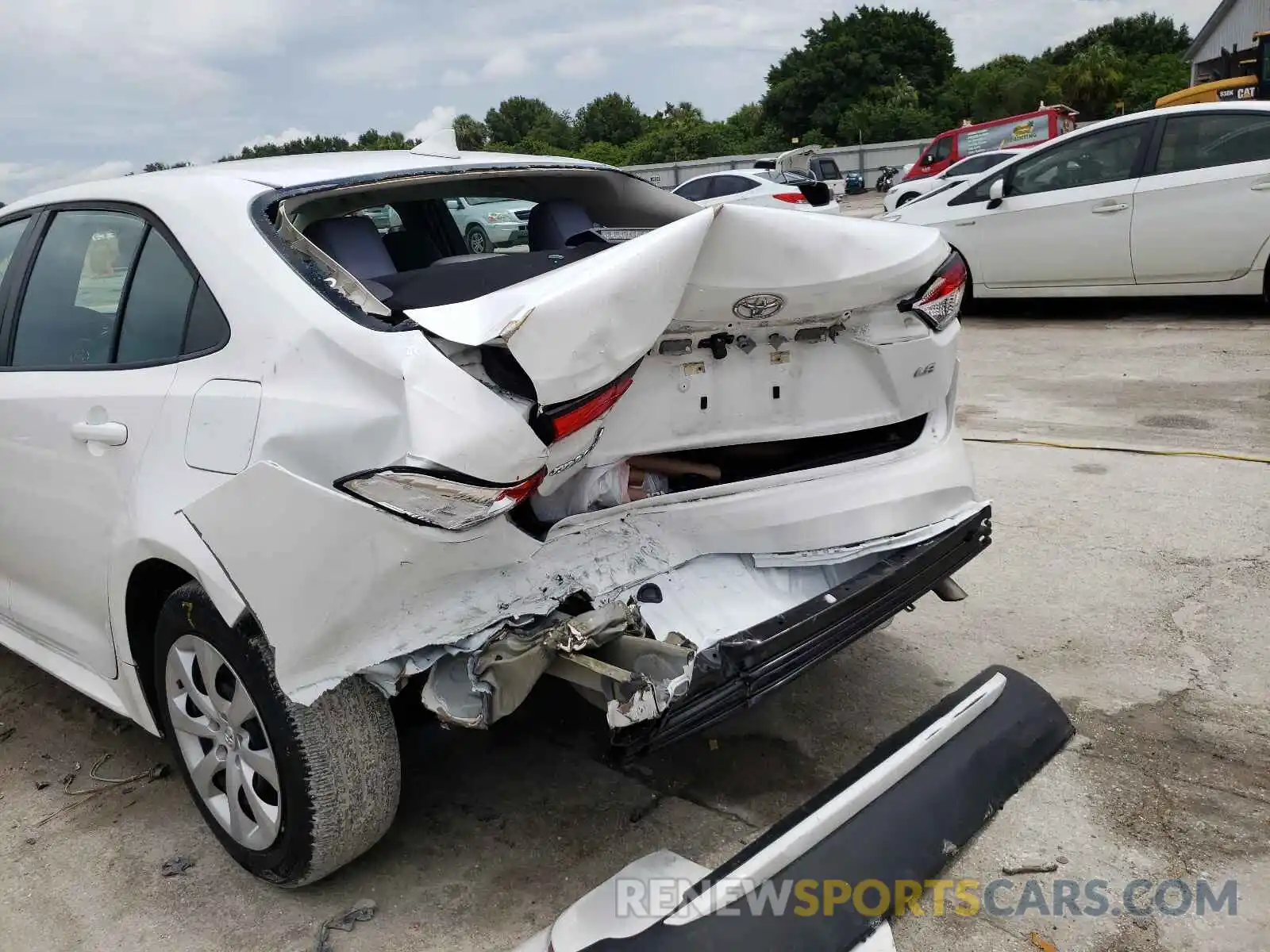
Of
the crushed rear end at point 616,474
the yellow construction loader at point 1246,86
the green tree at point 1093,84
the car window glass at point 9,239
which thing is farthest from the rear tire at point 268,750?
the green tree at point 1093,84

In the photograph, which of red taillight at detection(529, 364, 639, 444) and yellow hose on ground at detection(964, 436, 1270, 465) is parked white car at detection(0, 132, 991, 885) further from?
yellow hose on ground at detection(964, 436, 1270, 465)

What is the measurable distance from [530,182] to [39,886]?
2509 millimetres

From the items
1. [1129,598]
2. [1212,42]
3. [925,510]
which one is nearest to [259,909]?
[925,510]

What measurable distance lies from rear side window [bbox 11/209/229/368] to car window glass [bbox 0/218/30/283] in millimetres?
208

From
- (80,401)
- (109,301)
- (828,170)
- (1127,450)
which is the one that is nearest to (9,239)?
(109,301)

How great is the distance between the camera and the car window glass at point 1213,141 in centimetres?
721

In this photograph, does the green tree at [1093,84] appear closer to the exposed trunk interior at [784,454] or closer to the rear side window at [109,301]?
the exposed trunk interior at [784,454]

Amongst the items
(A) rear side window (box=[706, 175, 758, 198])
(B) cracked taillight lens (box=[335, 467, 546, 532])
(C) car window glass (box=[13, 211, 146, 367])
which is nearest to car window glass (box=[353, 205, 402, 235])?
(C) car window glass (box=[13, 211, 146, 367])

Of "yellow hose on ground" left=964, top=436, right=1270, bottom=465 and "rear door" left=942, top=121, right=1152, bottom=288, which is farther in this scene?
"rear door" left=942, top=121, right=1152, bottom=288

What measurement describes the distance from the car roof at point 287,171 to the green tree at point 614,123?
64021 millimetres

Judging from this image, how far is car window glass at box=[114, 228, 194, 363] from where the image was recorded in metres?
2.46

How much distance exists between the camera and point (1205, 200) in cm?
739

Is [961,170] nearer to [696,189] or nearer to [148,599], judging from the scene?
[696,189]

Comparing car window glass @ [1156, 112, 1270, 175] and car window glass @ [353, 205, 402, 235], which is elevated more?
car window glass @ [353, 205, 402, 235]
